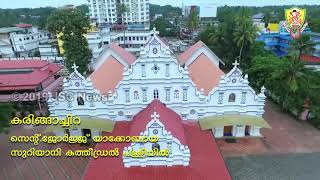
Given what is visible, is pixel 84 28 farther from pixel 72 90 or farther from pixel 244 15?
pixel 244 15

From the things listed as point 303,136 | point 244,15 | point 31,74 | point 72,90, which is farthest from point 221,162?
point 244,15

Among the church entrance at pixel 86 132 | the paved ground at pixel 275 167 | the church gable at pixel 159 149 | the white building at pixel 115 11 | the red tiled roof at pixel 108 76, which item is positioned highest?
the white building at pixel 115 11

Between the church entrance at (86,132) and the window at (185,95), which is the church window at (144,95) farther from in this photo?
the church entrance at (86,132)

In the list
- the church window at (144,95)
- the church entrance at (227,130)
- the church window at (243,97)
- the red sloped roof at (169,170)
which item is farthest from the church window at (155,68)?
the church entrance at (227,130)

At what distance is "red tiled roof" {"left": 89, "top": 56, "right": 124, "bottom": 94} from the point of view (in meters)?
30.9

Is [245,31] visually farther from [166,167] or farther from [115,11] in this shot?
[115,11]

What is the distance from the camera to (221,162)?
21.1 metres

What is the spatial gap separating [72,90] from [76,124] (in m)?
3.66

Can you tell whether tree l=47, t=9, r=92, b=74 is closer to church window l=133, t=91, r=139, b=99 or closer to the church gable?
church window l=133, t=91, r=139, b=99

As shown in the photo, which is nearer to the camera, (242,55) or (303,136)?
(303,136)

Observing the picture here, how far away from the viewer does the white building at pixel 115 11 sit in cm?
11122

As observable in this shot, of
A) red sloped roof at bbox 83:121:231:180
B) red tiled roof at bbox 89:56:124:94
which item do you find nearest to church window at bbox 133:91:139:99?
red tiled roof at bbox 89:56:124:94

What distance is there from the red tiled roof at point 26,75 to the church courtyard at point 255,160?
7.47 metres

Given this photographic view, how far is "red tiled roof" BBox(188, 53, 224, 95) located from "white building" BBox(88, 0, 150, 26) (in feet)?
263
